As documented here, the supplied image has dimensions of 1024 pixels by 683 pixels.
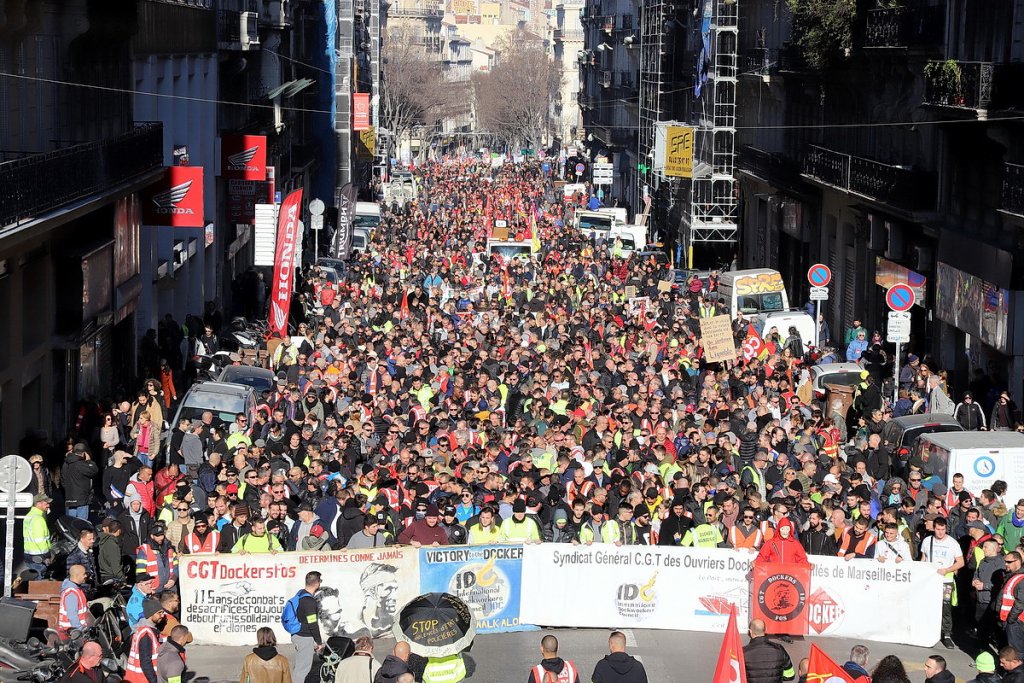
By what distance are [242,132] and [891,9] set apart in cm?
1942

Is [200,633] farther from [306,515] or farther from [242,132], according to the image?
[242,132]

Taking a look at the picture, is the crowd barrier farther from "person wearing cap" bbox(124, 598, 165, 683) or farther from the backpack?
"person wearing cap" bbox(124, 598, 165, 683)

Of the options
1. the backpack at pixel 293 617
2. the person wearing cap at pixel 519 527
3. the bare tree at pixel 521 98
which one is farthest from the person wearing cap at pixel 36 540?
the bare tree at pixel 521 98

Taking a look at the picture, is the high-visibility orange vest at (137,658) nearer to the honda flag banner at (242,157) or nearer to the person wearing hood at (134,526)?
the person wearing hood at (134,526)

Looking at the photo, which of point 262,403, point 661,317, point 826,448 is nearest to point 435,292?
point 661,317

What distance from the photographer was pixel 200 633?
53.7ft

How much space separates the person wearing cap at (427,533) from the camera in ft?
56.2

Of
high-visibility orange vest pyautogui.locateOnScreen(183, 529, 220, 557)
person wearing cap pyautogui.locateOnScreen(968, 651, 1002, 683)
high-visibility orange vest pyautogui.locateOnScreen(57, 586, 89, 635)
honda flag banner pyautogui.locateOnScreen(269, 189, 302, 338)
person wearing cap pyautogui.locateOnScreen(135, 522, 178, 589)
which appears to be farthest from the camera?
honda flag banner pyautogui.locateOnScreen(269, 189, 302, 338)

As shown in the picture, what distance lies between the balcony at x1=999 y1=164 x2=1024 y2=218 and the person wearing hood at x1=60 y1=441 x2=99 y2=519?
14.8 meters

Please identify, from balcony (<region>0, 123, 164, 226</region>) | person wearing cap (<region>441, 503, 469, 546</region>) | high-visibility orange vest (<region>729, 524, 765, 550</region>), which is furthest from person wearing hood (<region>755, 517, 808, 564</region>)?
balcony (<region>0, 123, 164, 226</region>)

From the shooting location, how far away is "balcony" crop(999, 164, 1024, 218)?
27.7 metres

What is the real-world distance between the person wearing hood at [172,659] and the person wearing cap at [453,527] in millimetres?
4249

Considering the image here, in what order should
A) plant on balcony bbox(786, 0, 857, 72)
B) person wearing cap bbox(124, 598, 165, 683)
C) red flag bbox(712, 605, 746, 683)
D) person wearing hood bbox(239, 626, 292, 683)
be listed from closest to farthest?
red flag bbox(712, 605, 746, 683), person wearing hood bbox(239, 626, 292, 683), person wearing cap bbox(124, 598, 165, 683), plant on balcony bbox(786, 0, 857, 72)

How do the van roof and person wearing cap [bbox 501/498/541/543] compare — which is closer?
person wearing cap [bbox 501/498/541/543]
